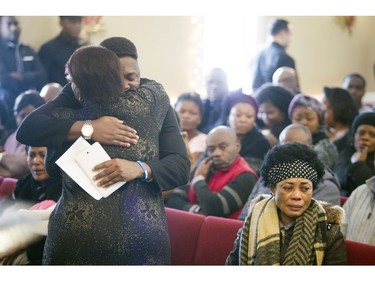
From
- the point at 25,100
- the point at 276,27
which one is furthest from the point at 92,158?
the point at 276,27

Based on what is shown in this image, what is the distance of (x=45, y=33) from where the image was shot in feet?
9.28

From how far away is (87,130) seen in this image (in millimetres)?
1904

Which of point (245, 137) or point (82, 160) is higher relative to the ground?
point (82, 160)

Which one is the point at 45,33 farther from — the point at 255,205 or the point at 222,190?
the point at 255,205

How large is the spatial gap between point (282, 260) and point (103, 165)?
0.70 m

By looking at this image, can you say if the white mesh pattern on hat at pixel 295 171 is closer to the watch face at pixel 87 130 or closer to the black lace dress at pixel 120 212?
the black lace dress at pixel 120 212

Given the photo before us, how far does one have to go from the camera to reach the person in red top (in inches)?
111

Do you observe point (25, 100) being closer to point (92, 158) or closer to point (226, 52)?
point (92, 158)

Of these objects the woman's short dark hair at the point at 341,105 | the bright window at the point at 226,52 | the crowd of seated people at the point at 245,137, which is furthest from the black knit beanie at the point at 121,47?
the woman's short dark hair at the point at 341,105

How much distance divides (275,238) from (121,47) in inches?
31.6

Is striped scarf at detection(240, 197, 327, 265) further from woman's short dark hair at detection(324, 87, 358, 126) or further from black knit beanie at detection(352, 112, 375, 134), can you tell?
woman's short dark hair at detection(324, 87, 358, 126)
